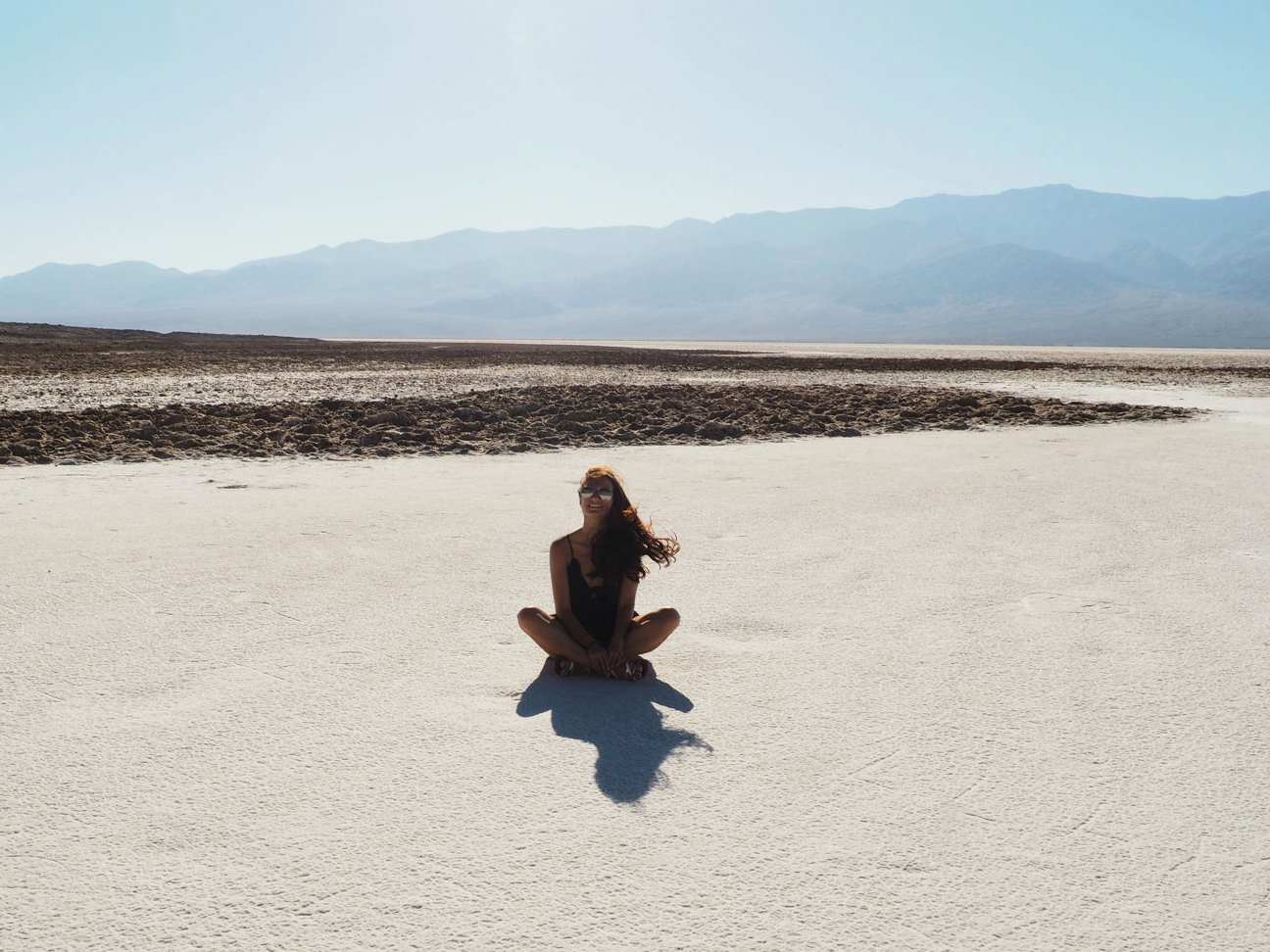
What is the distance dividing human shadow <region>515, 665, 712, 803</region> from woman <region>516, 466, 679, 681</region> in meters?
0.09

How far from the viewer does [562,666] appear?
13.4 ft

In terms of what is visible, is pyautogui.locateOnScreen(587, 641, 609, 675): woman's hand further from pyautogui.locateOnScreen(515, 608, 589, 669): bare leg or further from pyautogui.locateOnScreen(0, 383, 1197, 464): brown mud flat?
pyautogui.locateOnScreen(0, 383, 1197, 464): brown mud flat

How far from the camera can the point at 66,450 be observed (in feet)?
35.1

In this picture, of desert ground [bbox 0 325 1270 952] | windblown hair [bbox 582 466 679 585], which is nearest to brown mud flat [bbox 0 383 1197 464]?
desert ground [bbox 0 325 1270 952]

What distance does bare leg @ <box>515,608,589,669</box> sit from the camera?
403 cm

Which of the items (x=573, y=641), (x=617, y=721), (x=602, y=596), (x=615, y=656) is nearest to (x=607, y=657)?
(x=615, y=656)

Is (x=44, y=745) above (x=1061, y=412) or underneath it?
underneath

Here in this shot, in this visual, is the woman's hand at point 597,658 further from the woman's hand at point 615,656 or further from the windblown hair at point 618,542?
the windblown hair at point 618,542

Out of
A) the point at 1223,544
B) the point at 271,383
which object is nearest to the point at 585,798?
the point at 1223,544

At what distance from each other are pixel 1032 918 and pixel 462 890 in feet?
4.48

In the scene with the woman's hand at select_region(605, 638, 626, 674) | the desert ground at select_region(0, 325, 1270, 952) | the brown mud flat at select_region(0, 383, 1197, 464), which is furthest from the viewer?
the brown mud flat at select_region(0, 383, 1197, 464)

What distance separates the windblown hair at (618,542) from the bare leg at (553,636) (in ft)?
0.89

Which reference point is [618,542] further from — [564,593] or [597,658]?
[597,658]

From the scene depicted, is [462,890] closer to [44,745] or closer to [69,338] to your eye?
[44,745]
